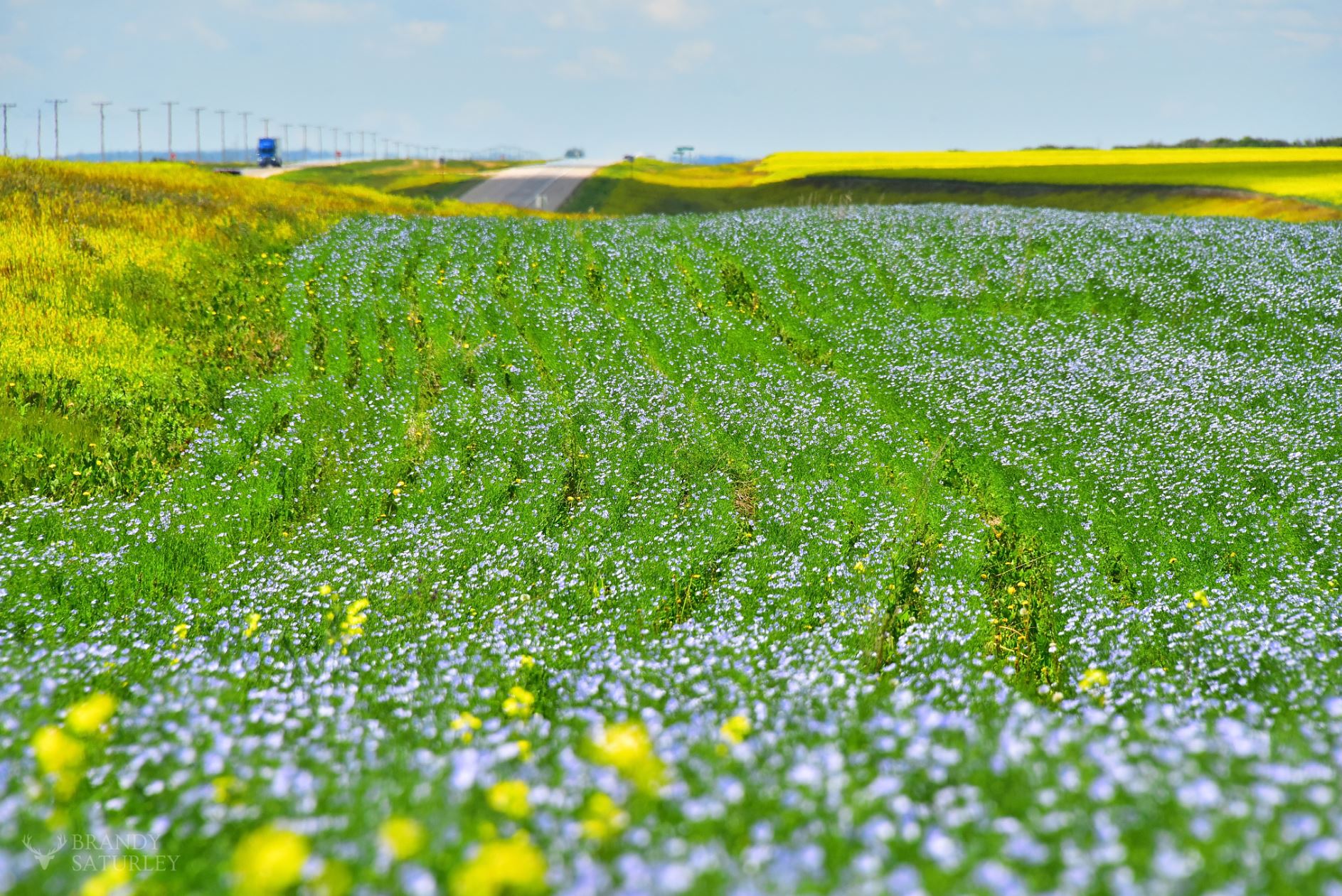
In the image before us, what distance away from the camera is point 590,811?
12.8 feet

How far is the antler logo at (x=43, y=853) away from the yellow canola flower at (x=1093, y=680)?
276 inches

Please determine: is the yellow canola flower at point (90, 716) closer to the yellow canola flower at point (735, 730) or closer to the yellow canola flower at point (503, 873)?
the yellow canola flower at point (503, 873)

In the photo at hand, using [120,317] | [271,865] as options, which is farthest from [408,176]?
[271,865]

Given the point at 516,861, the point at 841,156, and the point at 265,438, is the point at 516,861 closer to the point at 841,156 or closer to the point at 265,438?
the point at 265,438

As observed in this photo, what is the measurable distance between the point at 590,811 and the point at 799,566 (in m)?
7.40

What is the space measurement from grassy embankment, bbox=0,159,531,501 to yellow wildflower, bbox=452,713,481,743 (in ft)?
38.7

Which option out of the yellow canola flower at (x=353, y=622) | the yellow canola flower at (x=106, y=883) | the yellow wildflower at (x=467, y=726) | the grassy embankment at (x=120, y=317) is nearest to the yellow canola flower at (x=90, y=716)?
the yellow canola flower at (x=106, y=883)

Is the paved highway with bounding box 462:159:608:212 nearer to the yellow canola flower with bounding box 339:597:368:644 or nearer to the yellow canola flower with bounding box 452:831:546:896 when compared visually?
the yellow canola flower with bounding box 339:597:368:644

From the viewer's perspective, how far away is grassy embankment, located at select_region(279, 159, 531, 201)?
273 ft

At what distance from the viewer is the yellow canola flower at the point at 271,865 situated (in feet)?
10.1

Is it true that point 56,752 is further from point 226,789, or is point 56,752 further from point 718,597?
point 718,597

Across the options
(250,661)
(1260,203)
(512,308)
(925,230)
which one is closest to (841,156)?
(1260,203)

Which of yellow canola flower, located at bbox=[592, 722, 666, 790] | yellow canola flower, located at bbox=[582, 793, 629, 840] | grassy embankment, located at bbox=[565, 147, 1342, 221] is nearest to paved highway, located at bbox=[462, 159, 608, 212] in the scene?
grassy embankment, located at bbox=[565, 147, 1342, 221]

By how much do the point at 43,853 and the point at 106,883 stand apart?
0.82 metres
